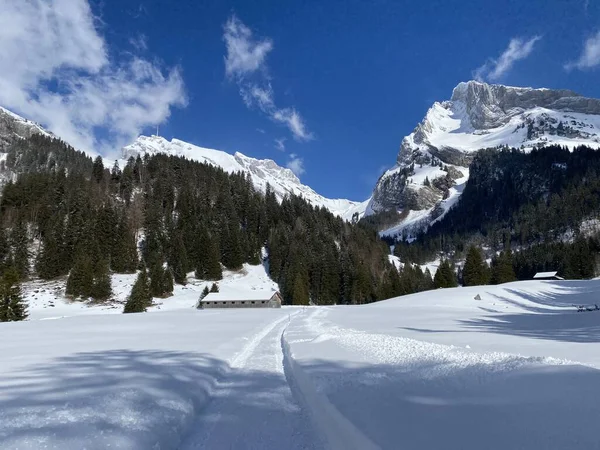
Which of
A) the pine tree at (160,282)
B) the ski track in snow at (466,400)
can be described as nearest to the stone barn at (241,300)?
the pine tree at (160,282)

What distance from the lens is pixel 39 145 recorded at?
194 meters

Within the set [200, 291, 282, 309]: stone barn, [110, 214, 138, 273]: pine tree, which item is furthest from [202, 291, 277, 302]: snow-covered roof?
[110, 214, 138, 273]: pine tree

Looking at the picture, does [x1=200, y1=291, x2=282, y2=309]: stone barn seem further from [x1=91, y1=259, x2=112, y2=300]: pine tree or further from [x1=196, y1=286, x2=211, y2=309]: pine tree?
[x1=91, y1=259, x2=112, y2=300]: pine tree

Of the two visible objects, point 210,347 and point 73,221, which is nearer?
point 210,347

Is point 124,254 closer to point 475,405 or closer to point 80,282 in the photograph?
point 80,282

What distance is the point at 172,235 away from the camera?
317ft

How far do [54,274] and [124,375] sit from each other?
3253 inches

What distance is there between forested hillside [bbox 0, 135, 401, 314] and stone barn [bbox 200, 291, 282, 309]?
26.6ft

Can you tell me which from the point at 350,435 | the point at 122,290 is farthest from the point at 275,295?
the point at 350,435

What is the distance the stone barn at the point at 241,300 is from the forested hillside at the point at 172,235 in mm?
8100

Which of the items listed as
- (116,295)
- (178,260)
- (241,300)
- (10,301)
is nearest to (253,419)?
(10,301)

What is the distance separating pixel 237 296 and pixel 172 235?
32.0 meters

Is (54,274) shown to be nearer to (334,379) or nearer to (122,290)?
(122,290)

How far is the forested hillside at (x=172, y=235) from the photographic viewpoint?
263 ft
